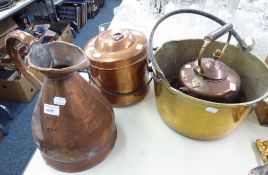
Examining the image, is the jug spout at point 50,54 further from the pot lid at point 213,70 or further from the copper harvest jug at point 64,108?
the pot lid at point 213,70

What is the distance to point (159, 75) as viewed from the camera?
0.55m

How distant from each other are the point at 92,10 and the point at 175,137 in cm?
248

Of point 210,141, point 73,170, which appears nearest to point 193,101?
point 210,141

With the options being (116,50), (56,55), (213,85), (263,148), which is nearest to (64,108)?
(56,55)

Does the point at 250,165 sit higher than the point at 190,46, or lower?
lower

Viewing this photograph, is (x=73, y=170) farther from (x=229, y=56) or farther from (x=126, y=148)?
(x=229, y=56)

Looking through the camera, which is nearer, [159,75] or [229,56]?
[159,75]

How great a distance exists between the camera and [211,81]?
1.88 feet

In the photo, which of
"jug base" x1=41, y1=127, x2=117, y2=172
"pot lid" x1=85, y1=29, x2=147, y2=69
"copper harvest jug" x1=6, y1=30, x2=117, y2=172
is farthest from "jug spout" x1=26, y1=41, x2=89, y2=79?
"jug base" x1=41, y1=127, x2=117, y2=172

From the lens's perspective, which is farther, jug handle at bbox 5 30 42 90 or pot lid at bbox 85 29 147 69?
pot lid at bbox 85 29 147 69

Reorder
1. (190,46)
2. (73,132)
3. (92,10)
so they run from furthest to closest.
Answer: (92,10) < (190,46) < (73,132)

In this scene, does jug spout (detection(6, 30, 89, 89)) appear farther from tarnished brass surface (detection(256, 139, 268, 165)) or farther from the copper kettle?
tarnished brass surface (detection(256, 139, 268, 165))

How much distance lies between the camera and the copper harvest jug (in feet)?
1.56

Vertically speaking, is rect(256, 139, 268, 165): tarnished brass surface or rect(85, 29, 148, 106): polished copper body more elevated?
rect(85, 29, 148, 106): polished copper body
